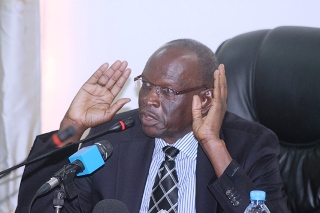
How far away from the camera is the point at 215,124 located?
246 cm

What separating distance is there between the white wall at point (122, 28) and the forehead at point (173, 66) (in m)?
0.80

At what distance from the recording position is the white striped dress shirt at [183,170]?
Answer: 8.09 feet

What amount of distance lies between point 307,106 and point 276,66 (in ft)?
0.67

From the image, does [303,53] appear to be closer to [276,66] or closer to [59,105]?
[276,66]

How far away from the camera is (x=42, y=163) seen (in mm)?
2518

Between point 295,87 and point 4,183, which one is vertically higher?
point 295,87

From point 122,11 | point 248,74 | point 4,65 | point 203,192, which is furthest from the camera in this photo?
point 122,11

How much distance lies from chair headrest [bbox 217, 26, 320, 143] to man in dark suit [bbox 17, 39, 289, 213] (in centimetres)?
8

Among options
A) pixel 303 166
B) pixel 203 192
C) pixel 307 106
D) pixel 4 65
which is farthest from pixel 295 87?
pixel 4 65

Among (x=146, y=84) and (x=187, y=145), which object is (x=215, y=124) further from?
(x=146, y=84)

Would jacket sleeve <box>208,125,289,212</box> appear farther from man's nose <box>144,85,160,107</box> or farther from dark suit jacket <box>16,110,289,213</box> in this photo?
man's nose <box>144,85,160,107</box>

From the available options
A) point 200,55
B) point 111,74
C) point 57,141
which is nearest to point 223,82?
point 200,55

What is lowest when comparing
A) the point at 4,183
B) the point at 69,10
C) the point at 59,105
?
the point at 4,183

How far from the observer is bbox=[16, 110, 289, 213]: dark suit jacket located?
238 centimetres
